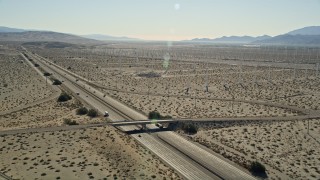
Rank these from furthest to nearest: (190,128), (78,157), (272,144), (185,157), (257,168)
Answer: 1. (190,128)
2. (272,144)
3. (185,157)
4. (78,157)
5. (257,168)

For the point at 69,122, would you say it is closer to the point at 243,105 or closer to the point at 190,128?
the point at 190,128

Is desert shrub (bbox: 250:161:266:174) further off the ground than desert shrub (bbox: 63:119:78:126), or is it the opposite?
desert shrub (bbox: 63:119:78:126)

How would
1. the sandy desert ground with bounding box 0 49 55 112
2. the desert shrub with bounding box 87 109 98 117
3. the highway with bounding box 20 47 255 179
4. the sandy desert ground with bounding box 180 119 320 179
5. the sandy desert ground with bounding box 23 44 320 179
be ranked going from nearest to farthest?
the highway with bounding box 20 47 255 179 → the sandy desert ground with bounding box 180 119 320 179 → the sandy desert ground with bounding box 23 44 320 179 → the desert shrub with bounding box 87 109 98 117 → the sandy desert ground with bounding box 0 49 55 112

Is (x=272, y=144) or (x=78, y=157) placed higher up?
(x=78, y=157)

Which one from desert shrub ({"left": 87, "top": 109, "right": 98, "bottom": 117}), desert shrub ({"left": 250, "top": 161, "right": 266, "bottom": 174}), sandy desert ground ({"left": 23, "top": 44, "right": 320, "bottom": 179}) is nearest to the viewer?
desert shrub ({"left": 250, "top": 161, "right": 266, "bottom": 174})

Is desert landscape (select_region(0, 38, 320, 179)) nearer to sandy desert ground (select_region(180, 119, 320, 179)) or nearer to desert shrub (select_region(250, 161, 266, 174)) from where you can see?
sandy desert ground (select_region(180, 119, 320, 179))

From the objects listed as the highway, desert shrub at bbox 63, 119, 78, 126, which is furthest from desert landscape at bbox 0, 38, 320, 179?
the highway

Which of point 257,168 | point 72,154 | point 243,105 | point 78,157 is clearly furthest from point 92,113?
point 257,168

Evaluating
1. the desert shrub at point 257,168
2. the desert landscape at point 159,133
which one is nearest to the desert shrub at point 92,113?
the desert landscape at point 159,133

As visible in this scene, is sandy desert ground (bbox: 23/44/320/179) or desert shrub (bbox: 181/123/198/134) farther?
desert shrub (bbox: 181/123/198/134)

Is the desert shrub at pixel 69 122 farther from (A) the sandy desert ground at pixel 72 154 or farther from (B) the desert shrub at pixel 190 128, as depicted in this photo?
(B) the desert shrub at pixel 190 128

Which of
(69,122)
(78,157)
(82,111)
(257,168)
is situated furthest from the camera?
(82,111)

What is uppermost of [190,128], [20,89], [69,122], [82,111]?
[69,122]
